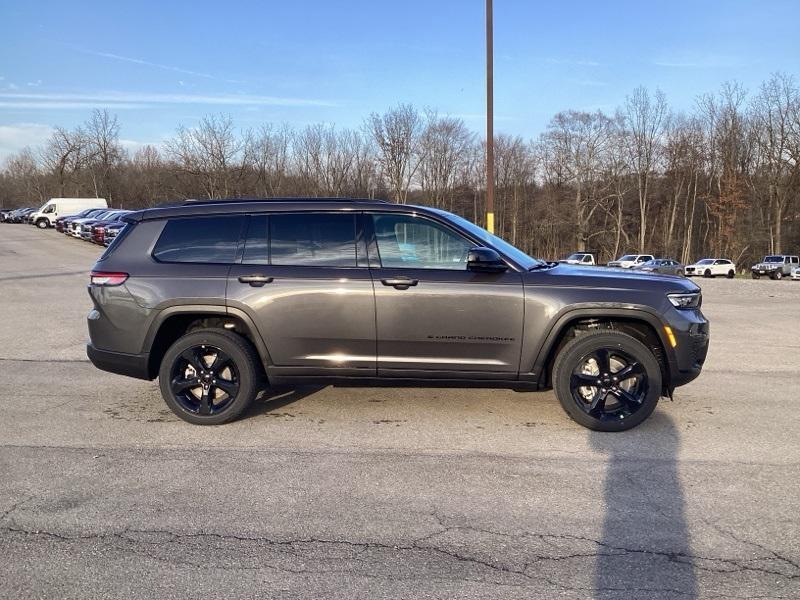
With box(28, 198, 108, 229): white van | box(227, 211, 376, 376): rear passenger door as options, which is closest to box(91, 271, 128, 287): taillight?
box(227, 211, 376, 376): rear passenger door

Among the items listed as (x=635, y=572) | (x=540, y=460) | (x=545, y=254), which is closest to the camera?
(x=635, y=572)

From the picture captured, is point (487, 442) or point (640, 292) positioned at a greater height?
point (640, 292)

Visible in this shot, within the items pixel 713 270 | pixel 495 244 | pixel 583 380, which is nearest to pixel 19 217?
pixel 713 270

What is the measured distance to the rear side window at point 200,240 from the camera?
509 cm

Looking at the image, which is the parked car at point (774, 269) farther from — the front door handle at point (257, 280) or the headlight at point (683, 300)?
the front door handle at point (257, 280)

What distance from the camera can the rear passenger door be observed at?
4902mm

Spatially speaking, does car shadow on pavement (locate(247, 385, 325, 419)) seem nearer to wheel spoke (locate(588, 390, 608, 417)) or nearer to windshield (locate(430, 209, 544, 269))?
windshield (locate(430, 209, 544, 269))

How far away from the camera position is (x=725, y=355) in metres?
8.02

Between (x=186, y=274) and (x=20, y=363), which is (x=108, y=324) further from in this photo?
(x=20, y=363)

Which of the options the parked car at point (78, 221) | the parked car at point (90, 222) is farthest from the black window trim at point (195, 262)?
the parked car at point (78, 221)

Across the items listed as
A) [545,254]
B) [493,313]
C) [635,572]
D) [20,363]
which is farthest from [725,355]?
[545,254]

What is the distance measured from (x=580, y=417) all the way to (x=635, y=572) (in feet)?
6.60

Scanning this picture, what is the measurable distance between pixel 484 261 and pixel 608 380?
4.68ft

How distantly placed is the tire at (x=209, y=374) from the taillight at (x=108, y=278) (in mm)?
707
